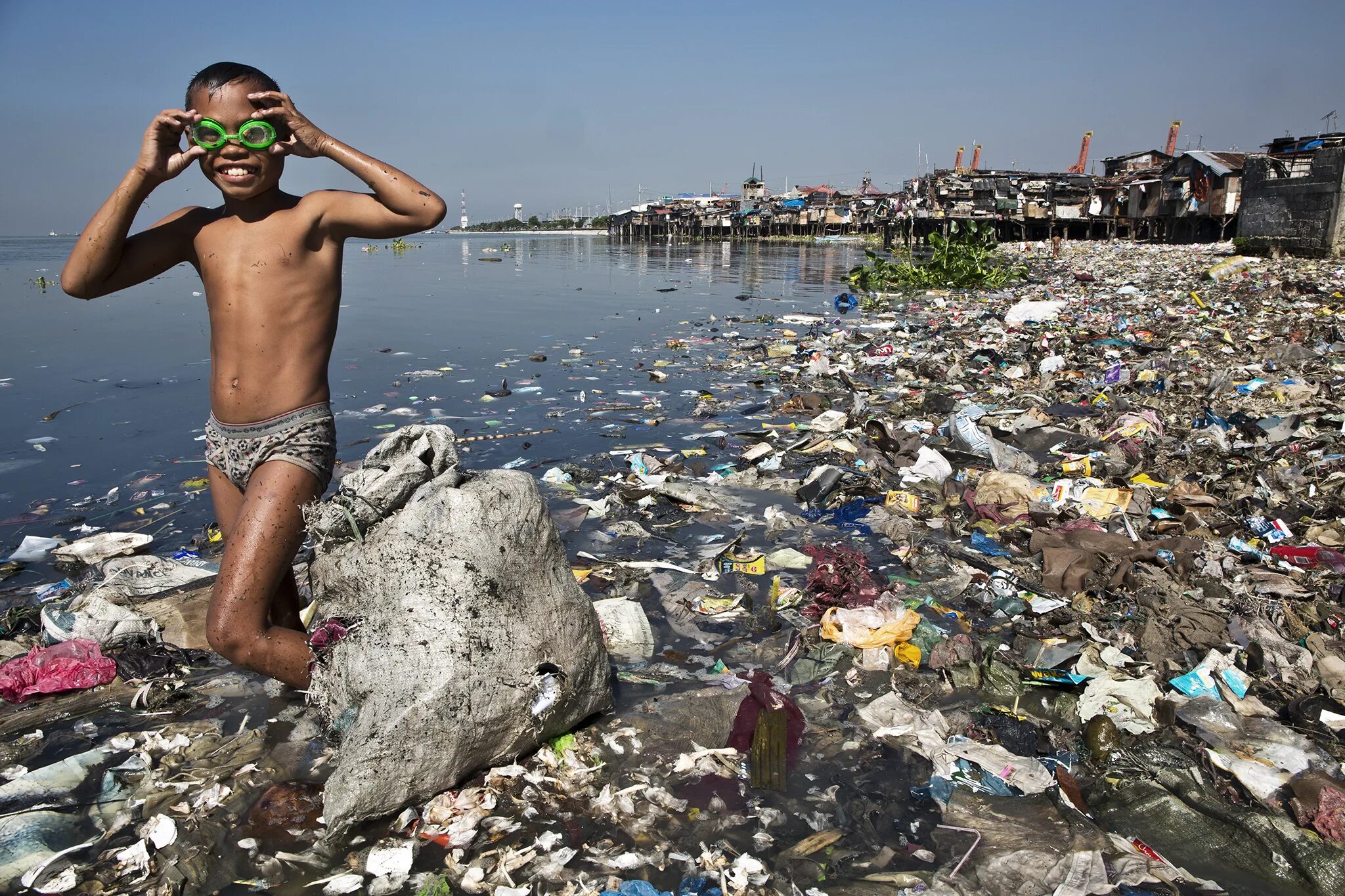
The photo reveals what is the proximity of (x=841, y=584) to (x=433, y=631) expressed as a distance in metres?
1.73

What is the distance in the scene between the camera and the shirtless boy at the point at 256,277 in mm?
2037

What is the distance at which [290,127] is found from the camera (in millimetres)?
2141

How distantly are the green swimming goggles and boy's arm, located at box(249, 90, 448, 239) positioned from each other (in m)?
0.06

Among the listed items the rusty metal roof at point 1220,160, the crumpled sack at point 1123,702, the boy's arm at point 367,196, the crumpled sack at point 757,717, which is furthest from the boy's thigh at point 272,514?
the rusty metal roof at point 1220,160

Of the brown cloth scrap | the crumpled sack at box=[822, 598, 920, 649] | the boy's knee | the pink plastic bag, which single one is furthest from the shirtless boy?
the brown cloth scrap

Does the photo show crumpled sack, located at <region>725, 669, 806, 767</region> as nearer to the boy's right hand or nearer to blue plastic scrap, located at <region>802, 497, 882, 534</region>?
blue plastic scrap, located at <region>802, 497, 882, 534</region>

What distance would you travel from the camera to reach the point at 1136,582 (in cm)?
310

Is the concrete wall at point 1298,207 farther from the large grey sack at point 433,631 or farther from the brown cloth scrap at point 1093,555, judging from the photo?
the large grey sack at point 433,631

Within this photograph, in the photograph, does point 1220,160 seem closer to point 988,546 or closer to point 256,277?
point 988,546

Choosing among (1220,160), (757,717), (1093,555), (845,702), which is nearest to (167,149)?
(757,717)

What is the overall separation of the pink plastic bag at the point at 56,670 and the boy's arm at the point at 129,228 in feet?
4.04

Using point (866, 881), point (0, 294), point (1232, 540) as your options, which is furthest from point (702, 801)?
point (0, 294)

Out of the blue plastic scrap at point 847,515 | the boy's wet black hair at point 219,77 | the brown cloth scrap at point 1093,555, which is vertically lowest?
the blue plastic scrap at point 847,515

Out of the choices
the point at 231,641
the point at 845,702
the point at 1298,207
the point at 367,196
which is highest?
the point at 1298,207
